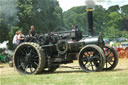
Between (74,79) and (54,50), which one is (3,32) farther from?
(74,79)

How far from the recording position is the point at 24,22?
32.6 metres

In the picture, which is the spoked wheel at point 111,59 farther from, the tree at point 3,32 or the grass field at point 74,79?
the tree at point 3,32

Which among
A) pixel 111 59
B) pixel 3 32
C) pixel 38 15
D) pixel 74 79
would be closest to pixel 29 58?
pixel 111 59

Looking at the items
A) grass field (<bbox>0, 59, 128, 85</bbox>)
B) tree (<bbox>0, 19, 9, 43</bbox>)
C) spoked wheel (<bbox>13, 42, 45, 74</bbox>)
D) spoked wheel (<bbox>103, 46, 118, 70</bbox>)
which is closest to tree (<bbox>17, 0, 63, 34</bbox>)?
tree (<bbox>0, 19, 9, 43</bbox>)

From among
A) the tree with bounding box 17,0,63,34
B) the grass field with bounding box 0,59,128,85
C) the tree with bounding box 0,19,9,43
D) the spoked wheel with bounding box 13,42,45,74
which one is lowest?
the grass field with bounding box 0,59,128,85

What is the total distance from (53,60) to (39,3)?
2477 centimetres

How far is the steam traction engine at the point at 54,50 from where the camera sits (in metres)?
10.4

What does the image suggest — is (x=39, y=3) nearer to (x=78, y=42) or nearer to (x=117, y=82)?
(x=78, y=42)

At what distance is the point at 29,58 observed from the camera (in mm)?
10750

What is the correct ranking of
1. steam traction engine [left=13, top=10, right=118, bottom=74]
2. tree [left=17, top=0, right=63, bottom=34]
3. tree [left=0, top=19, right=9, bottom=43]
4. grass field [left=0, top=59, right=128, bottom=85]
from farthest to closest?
tree [left=17, top=0, right=63, bottom=34] < tree [left=0, top=19, right=9, bottom=43] < steam traction engine [left=13, top=10, right=118, bottom=74] < grass field [left=0, top=59, right=128, bottom=85]

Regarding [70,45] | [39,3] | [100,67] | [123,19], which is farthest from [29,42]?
[123,19]

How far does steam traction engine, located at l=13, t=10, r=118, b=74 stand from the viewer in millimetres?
10391

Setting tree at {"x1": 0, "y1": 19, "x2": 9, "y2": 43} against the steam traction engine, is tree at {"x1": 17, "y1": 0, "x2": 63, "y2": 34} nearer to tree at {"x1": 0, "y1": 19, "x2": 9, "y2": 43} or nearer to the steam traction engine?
tree at {"x1": 0, "y1": 19, "x2": 9, "y2": 43}

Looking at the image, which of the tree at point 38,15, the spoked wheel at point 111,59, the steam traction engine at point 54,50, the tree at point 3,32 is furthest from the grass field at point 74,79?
the tree at point 38,15
